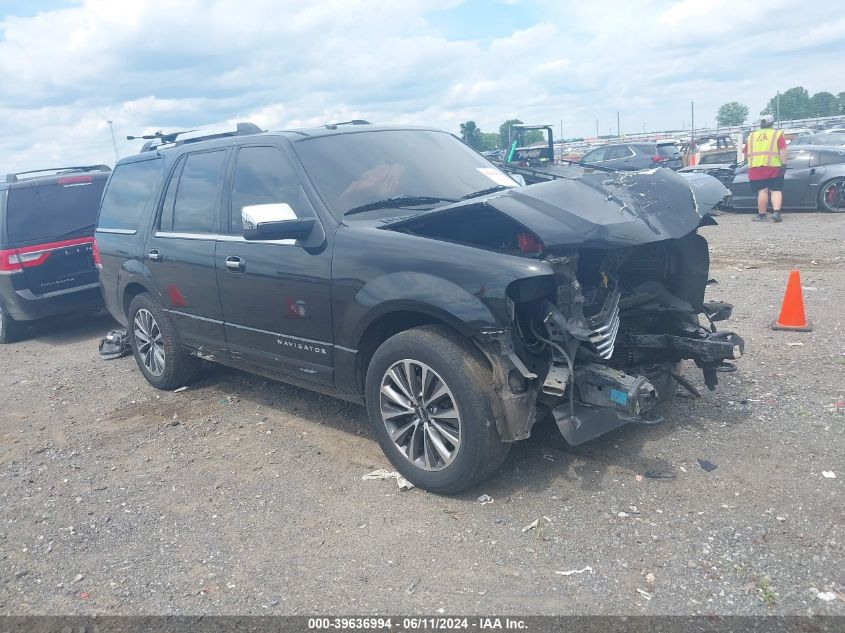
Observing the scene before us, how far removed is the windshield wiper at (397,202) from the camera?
4.48m

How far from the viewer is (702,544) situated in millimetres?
3264

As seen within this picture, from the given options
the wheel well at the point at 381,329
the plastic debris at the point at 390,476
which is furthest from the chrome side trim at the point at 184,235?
the plastic debris at the point at 390,476

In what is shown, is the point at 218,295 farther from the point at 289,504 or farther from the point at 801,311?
the point at 801,311

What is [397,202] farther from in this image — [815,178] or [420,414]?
[815,178]

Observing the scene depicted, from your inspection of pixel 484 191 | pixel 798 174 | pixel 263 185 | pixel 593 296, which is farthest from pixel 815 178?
pixel 263 185

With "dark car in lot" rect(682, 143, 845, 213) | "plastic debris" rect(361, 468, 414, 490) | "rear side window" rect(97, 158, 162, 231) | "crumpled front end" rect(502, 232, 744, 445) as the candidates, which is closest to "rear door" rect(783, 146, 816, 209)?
"dark car in lot" rect(682, 143, 845, 213)

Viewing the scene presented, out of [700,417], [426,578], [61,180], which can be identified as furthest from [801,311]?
[61,180]

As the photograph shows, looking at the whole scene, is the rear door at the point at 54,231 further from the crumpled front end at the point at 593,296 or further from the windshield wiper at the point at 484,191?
the crumpled front end at the point at 593,296

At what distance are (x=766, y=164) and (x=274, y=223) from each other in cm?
1175

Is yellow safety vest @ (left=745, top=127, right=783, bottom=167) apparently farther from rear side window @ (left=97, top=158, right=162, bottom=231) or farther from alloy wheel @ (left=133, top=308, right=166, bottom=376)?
alloy wheel @ (left=133, top=308, right=166, bottom=376)

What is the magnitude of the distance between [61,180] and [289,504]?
6.74 meters

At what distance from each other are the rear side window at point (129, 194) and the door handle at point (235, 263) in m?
1.57

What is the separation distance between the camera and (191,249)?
5.39m

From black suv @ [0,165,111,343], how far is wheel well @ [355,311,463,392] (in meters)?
5.84
